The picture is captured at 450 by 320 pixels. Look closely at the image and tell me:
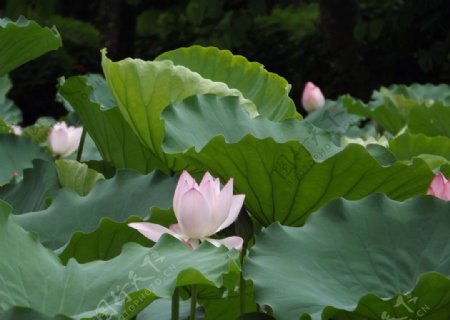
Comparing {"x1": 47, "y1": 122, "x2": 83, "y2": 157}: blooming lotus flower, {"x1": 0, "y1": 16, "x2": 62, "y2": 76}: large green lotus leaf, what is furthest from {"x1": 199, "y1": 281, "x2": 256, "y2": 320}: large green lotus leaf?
{"x1": 47, "y1": 122, "x2": 83, "y2": 157}: blooming lotus flower

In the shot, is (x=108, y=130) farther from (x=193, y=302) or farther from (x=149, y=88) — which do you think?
(x=193, y=302)

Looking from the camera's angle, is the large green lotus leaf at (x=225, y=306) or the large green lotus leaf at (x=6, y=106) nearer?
the large green lotus leaf at (x=225, y=306)

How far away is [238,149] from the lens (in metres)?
1.34

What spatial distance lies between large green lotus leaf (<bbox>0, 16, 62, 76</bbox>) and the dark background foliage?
4413 mm

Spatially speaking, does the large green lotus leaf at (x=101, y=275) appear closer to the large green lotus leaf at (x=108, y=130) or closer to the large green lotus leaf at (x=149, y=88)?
the large green lotus leaf at (x=149, y=88)

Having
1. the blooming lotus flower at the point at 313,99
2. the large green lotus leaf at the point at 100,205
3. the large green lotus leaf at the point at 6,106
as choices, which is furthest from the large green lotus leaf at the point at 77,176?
the blooming lotus flower at the point at 313,99

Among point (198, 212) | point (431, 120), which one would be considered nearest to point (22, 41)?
point (198, 212)

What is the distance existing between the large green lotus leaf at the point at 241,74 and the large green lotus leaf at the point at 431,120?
88 centimetres

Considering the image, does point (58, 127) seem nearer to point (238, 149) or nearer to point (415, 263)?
point (238, 149)

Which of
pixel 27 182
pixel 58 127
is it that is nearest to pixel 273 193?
pixel 27 182

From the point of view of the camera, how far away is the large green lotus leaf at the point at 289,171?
134 cm

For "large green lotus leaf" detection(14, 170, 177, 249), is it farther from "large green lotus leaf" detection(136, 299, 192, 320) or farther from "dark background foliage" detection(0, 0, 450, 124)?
"dark background foliage" detection(0, 0, 450, 124)

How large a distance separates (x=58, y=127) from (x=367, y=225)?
4.06 feet

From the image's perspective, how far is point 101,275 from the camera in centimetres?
109
